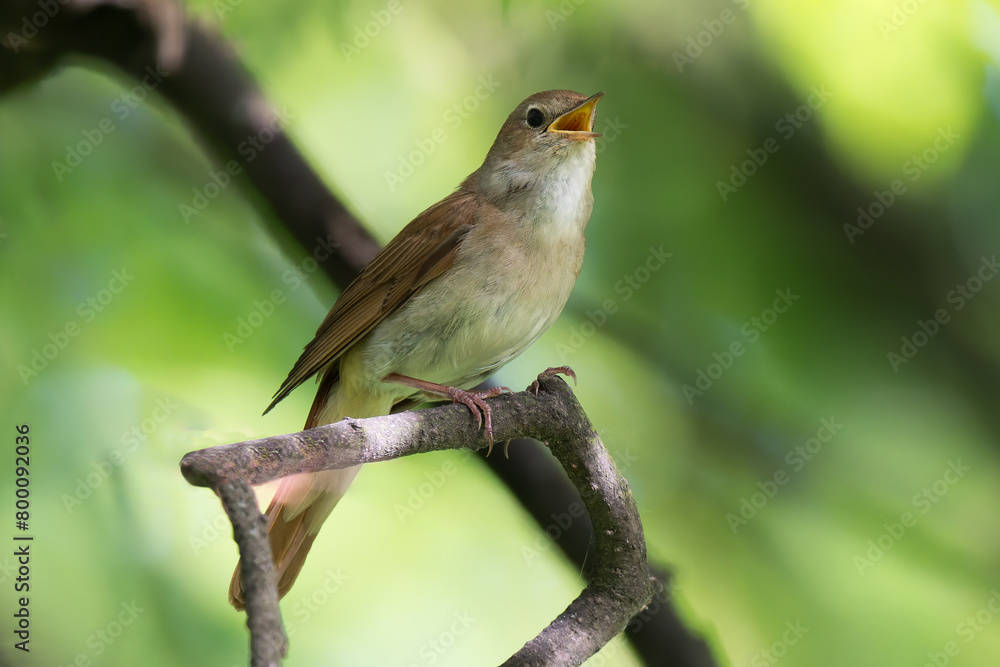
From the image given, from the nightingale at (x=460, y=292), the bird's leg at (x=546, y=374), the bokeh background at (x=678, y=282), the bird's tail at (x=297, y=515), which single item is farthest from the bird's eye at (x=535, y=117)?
the bird's tail at (x=297, y=515)

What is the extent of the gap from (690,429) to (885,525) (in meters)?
0.72

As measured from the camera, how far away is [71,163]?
9.42 feet

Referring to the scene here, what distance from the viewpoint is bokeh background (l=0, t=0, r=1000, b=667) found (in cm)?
286

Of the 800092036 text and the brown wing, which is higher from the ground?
the brown wing

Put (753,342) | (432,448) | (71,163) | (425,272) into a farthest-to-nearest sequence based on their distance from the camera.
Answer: (753,342)
(71,163)
(425,272)
(432,448)

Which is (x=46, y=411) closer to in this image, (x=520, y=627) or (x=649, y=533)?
(x=520, y=627)

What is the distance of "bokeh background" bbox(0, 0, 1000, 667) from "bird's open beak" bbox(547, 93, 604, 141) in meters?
0.75

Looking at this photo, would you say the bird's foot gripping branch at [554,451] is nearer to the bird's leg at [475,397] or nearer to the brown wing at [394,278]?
the bird's leg at [475,397]

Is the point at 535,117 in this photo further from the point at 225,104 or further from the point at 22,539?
the point at 22,539

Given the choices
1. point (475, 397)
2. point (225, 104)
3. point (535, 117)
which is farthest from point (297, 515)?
point (225, 104)

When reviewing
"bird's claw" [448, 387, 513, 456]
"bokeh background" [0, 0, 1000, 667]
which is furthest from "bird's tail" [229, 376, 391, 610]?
"bokeh background" [0, 0, 1000, 667]

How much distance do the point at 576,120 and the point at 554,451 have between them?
35.4 inches

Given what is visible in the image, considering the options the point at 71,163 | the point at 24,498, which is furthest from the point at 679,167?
the point at 24,498

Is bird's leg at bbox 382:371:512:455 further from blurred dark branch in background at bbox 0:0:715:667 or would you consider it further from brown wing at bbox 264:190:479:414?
blurred dark branch in background at bbox 0:0:715:667
